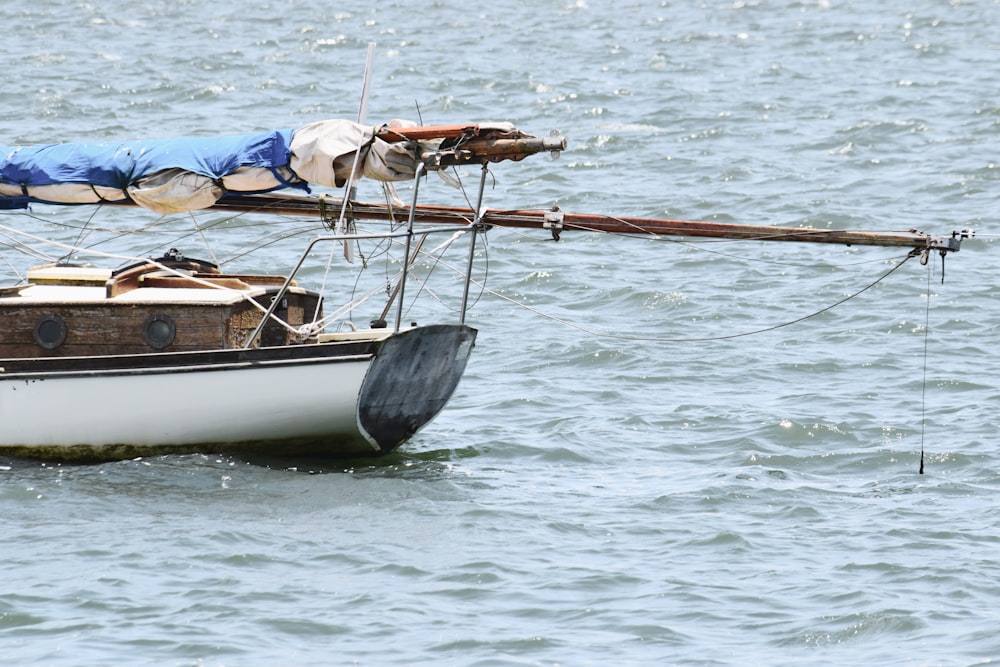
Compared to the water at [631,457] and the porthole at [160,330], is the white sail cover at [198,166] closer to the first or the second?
the porthole at [160,330]

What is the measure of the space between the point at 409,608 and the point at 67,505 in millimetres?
3459

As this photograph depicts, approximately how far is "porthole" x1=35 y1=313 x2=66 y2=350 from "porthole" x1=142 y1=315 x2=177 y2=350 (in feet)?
2.41

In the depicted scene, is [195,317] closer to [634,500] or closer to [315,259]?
[634,500]

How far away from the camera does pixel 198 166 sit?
1479 cm

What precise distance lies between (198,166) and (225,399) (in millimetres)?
2223

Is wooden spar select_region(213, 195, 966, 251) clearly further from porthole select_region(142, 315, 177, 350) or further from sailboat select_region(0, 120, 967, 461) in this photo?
porthole select_region(142, 315, 177, 350)

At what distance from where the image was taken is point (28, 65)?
114ft

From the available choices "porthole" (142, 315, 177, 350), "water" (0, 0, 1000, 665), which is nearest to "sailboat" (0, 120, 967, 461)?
"porthole" (142, 315, 177, 350)

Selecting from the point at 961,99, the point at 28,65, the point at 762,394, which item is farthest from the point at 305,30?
the point at 762,394

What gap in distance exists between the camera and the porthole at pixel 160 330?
14.0 m

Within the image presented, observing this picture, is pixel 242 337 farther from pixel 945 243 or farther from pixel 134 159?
pixel 945 243

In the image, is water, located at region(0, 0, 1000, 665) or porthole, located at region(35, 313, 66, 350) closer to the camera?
water, located at region(0, 0, 1000, 665)

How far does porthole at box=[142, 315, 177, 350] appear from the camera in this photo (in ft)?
45.9

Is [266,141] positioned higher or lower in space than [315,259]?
higher
